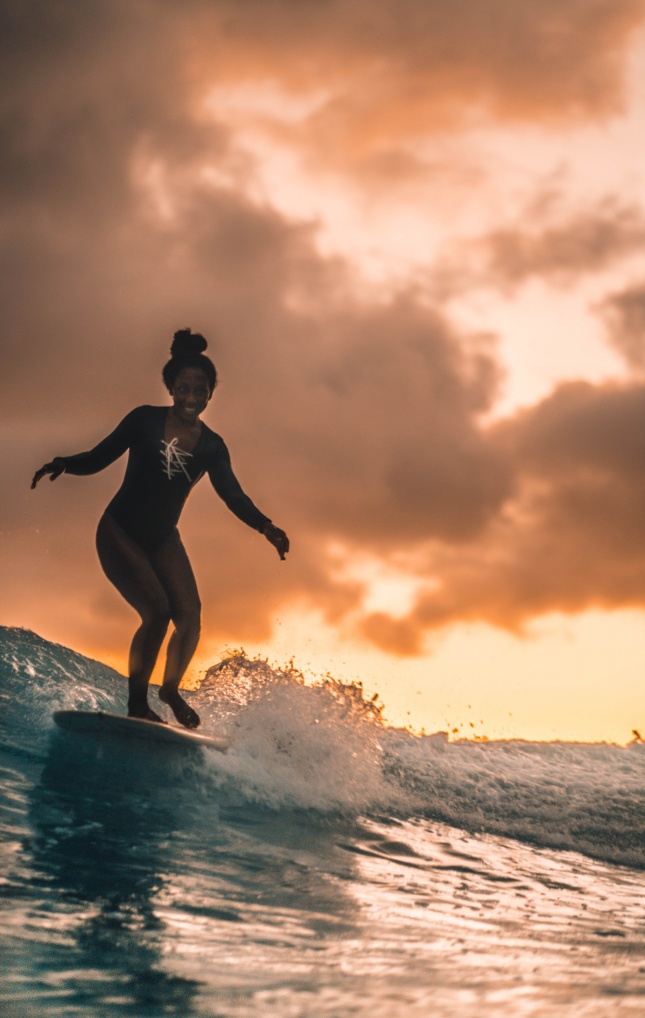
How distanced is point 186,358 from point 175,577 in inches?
66.3

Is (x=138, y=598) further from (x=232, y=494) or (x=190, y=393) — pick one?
(x=190, y=393)

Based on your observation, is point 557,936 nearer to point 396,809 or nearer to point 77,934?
point 77,934

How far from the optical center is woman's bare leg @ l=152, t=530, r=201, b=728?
7.25 meters

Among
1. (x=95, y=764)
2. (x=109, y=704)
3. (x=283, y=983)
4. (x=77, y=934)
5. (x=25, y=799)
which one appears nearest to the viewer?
(x=283, y=983)

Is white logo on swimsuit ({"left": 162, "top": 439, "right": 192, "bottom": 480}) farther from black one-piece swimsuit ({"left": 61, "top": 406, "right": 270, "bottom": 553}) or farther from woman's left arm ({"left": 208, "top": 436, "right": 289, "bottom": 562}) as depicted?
woman's left arm ({"left": 208, "top": 436, "right": 289, "bottom": 562})

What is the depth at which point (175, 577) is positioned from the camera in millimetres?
7262

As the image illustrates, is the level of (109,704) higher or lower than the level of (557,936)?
higher

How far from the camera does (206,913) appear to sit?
13.3 feet

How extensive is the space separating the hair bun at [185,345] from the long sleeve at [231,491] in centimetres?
73

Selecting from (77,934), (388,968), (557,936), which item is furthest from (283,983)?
(557,936)

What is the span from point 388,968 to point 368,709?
6.14 meters

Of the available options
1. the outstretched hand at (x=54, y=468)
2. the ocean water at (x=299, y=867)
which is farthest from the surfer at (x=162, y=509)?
the ocean water at (x=299, y=867)

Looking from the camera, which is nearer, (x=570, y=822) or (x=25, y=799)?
(x=25, y=799)

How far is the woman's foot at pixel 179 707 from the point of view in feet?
24.1
